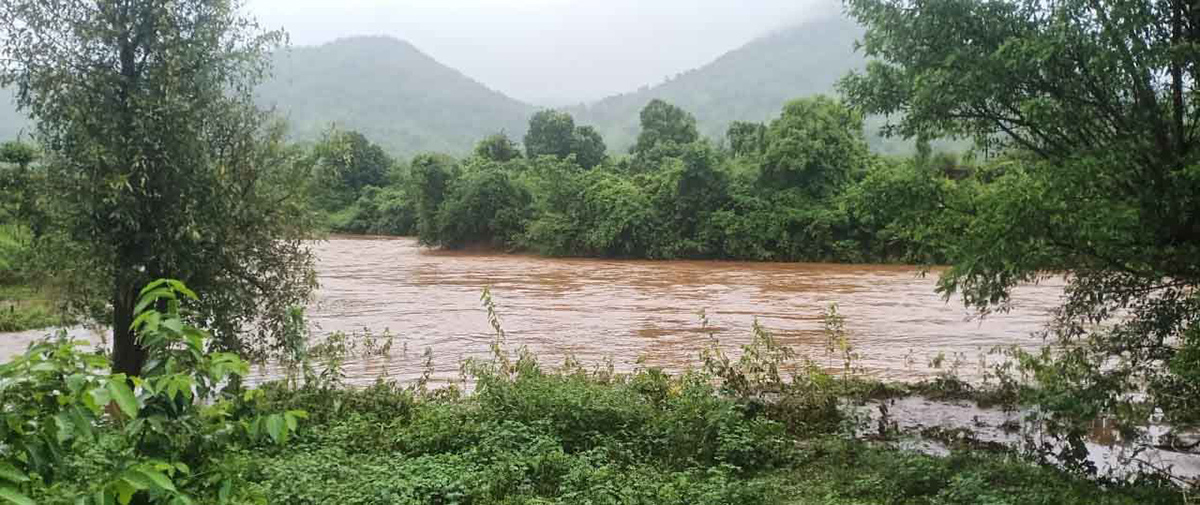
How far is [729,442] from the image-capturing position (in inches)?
286

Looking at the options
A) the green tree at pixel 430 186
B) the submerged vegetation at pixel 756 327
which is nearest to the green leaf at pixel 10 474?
the submerged vegetation at pixel 756 327

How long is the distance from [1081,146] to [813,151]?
29955mm

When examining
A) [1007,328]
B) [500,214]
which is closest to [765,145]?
[500,214]

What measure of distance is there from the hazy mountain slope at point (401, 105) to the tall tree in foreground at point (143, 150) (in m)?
115

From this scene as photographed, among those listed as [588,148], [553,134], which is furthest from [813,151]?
[553,134]

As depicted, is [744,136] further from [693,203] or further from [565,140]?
[565,140]

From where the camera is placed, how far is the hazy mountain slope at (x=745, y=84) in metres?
118

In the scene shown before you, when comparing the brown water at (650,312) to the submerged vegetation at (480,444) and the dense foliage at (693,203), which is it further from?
the submerged vegetation at (480,444)

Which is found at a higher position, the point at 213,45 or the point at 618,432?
the point at 213,45

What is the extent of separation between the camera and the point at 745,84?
465ft

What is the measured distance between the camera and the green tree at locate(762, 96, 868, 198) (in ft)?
119

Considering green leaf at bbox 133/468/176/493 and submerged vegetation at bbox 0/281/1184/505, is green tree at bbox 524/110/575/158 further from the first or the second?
green leaf at bbox 133/468/176/493

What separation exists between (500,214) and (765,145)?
1398 cm

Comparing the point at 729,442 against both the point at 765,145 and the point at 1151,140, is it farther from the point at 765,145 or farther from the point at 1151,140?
the point at 765,145
